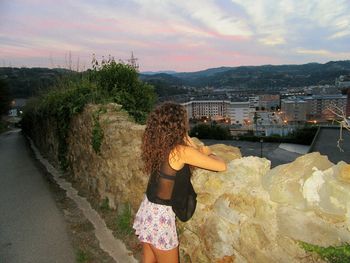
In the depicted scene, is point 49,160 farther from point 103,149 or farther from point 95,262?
point 95,262

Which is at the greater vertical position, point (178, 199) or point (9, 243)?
point (178, 199)

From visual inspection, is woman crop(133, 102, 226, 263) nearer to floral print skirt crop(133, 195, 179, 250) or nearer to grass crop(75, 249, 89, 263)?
floral print skirt crop(133, 195, 179, 250)

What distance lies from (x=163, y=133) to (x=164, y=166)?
0.25 meters

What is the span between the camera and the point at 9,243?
4.96 metres

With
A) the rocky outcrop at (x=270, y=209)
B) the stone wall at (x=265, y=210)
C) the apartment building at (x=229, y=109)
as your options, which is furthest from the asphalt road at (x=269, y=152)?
the apartment building at (x=229, y=109)

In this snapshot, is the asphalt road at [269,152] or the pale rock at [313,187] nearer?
the pale rock at [313,187]

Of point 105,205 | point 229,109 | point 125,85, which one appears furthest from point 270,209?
point 229,109

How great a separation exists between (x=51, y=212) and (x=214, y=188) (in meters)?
4.15

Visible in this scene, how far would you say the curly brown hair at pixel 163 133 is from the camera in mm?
2559

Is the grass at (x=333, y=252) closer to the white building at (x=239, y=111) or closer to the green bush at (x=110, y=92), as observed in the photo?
the green bush at (x=110, y=92)

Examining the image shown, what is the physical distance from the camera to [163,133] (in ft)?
8.49

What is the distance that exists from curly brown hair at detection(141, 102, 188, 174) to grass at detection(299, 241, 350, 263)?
43.9 inches

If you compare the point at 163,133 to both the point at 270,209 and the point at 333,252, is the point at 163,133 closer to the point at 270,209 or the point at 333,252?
the point at 270,209

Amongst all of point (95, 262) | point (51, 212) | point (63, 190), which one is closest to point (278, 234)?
point (95, 262)
